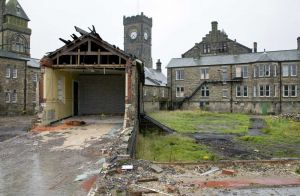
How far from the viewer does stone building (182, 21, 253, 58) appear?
182ft

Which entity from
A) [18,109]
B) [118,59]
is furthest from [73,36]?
[18,109]

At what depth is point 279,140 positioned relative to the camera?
23.6 m

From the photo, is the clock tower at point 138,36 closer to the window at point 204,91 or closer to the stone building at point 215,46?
the stone building at point 215,46

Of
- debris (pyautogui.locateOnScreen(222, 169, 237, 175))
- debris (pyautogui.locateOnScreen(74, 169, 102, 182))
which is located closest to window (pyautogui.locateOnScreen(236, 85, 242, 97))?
debris (pyautogui.locateOnScreen(222, 169, 237, 175))

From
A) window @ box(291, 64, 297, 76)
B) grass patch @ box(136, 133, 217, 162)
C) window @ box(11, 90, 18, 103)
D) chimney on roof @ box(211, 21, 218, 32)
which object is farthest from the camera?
chimney on roof @ box(211, 21, 218, 32)

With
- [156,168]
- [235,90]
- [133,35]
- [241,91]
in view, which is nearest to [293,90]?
[241,91]

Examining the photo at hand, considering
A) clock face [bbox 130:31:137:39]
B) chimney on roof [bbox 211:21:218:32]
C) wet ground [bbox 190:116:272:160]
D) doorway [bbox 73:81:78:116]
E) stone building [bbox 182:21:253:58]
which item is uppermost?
clock face [bbox 130:31:137:39]

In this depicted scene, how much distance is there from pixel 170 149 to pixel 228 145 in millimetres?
4753

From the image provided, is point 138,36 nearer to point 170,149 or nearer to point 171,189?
point 170,149

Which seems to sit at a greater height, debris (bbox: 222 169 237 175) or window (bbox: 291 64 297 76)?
window (bbox: 291 64 297 76)

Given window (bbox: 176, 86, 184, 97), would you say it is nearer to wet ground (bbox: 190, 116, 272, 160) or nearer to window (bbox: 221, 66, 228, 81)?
window (bbox: 221, 66, 228, 81)

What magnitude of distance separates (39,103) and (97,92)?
7.17 meters

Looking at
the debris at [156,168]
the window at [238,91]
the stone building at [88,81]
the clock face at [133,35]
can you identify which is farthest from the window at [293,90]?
the clock face at [133,35]

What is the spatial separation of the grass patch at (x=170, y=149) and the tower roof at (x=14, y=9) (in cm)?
4104
